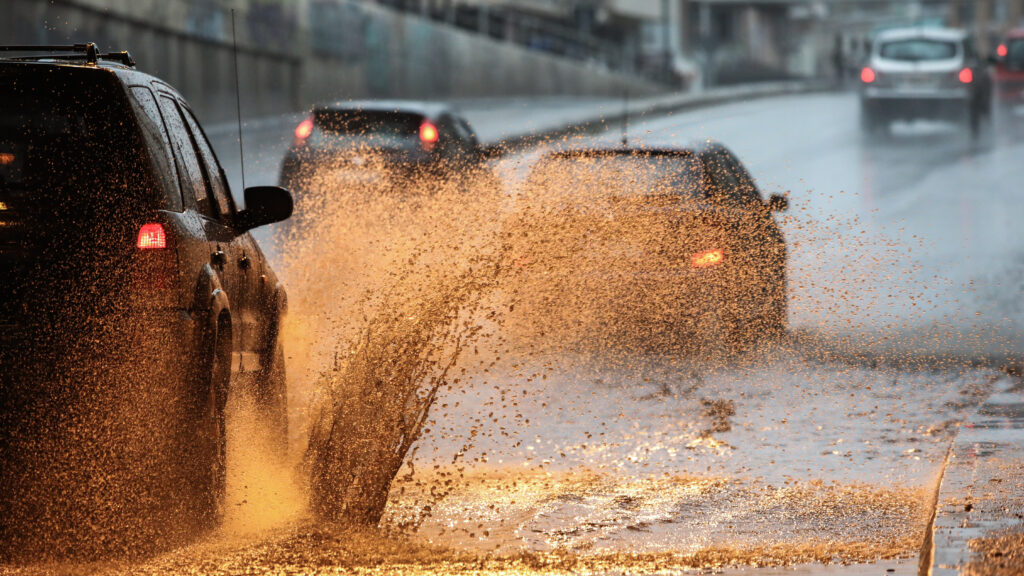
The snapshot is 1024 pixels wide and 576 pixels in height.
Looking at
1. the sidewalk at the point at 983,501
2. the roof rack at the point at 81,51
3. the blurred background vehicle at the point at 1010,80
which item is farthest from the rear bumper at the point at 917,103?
the roof rack at the point at 81,51

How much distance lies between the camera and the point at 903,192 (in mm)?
22641

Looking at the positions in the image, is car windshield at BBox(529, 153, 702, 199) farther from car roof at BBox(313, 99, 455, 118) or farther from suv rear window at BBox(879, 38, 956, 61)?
suv rear window at BBox(879, 38, 956, 61)

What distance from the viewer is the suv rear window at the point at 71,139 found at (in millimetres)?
5195

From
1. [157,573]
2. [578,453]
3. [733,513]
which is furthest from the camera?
[578,453]

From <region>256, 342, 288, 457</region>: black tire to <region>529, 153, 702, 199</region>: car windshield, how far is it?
3291mm

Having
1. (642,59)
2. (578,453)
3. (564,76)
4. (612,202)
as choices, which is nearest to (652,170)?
(612,202)

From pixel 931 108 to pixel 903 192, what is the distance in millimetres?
9429

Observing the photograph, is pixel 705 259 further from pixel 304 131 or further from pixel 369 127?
pixel 304 131

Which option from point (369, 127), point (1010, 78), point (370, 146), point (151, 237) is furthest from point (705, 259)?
point (1010, 78)

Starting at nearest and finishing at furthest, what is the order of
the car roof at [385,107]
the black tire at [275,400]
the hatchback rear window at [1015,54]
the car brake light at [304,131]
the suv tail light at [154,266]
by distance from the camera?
the suv tail light at [154,266]
the black tire at [275,400]
the car brake light at [304,131]
the car roof at [385,107]
the hatchback rear window at [1015,54]

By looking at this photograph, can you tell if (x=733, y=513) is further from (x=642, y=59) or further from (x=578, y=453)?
(x=642, y=59)

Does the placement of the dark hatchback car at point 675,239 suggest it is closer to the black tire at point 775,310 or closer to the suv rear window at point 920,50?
the black tire at point 775,310

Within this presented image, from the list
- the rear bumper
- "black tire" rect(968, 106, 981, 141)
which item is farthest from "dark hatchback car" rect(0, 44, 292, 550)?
"black tire" rect(968, 106, 981, 141)

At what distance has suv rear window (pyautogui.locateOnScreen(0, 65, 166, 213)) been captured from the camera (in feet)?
17.0
